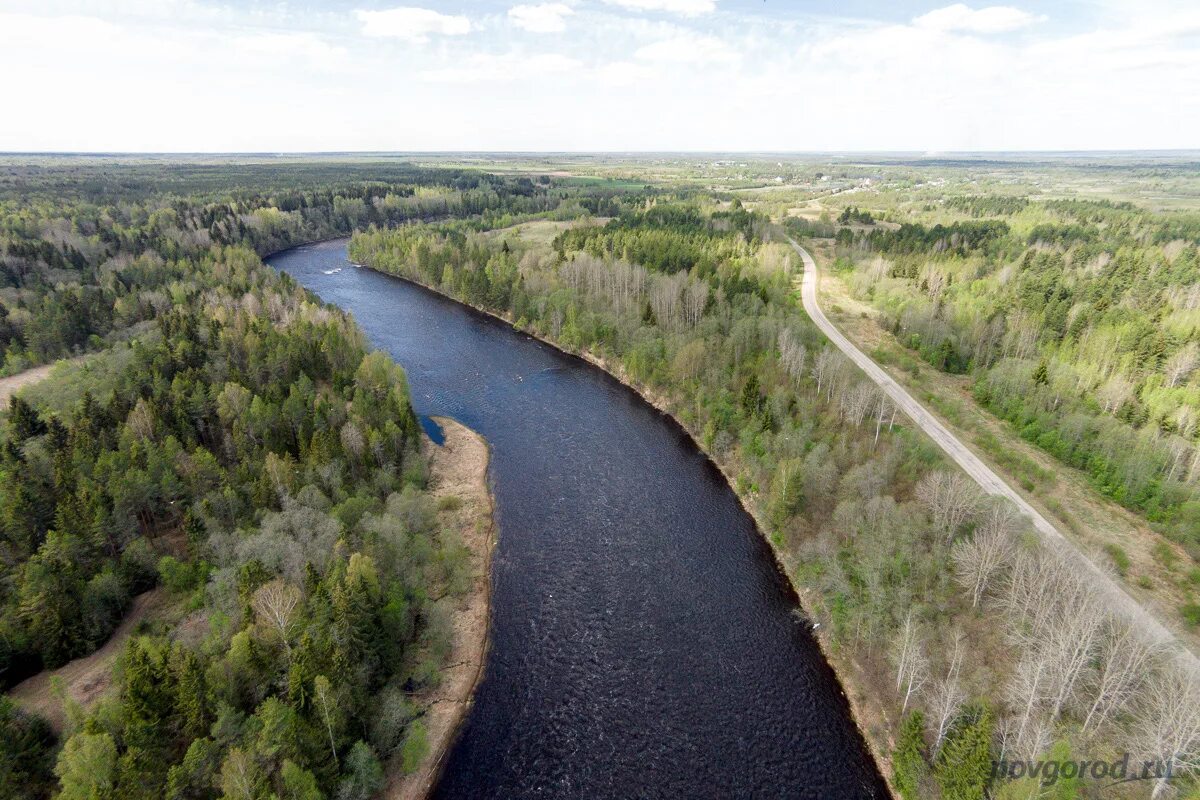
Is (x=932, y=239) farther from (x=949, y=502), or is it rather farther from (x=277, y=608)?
(x=277, y=608)

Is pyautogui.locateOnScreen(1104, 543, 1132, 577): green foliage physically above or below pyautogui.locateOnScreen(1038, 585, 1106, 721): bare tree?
below

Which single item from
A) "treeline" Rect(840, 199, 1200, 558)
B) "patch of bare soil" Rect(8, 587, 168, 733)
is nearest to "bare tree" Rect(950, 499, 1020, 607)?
"treeline" Rect(840, 199, 1200, 558)

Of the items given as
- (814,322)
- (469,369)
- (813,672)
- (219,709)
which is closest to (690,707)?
(813,672)

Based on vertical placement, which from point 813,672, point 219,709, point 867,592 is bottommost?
point 813,672

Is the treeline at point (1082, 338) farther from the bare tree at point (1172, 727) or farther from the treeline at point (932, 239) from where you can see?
the bare tree at point (1172, 727)

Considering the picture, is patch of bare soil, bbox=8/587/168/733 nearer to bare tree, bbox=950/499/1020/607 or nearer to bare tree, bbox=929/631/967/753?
bare tree, bbox=929/631/967/753

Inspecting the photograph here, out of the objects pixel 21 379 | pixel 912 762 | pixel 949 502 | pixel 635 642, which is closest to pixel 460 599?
pixel 635 642

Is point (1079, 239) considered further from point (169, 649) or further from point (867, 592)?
point (169, 649)
